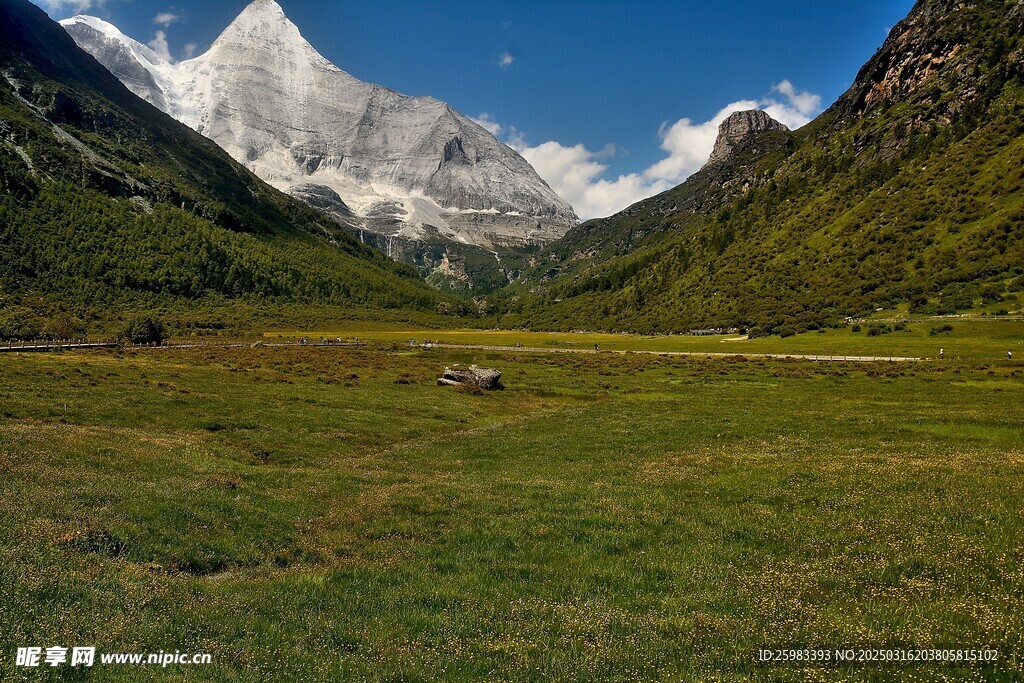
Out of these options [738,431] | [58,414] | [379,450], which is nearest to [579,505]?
[379,450]

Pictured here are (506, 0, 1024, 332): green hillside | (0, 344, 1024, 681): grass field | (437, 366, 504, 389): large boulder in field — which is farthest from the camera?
(506, 0, 1024, 332): green hillside

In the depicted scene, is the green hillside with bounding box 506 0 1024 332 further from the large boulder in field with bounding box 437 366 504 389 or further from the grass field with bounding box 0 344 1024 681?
the grass field with bounding box 0 344 1024 681

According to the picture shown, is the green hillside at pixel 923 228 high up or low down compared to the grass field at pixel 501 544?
up

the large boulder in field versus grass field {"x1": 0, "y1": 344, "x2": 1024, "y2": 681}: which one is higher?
grass field {"x1": 0, "y1": 344, "x2": 1024, "y2": 681}

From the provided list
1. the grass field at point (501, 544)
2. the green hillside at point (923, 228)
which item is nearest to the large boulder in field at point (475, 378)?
the grass field at point (501, 544)

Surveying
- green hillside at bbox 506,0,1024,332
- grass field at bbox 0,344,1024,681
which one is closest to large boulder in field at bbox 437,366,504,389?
grass field at bbox 0,344,1024,681

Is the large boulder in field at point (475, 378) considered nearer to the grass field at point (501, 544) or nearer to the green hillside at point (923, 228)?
the grass field at point (501, 544)

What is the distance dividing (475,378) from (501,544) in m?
48.2

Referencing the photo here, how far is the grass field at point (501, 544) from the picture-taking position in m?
8.12

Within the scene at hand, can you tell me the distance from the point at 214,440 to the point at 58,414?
937 centimetres

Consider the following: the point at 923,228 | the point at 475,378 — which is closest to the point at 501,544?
the point at 475,378

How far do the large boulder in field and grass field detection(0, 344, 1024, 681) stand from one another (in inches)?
1014

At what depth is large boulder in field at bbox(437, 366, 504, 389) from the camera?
62.1 metres

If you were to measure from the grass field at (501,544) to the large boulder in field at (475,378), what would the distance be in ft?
84.5
